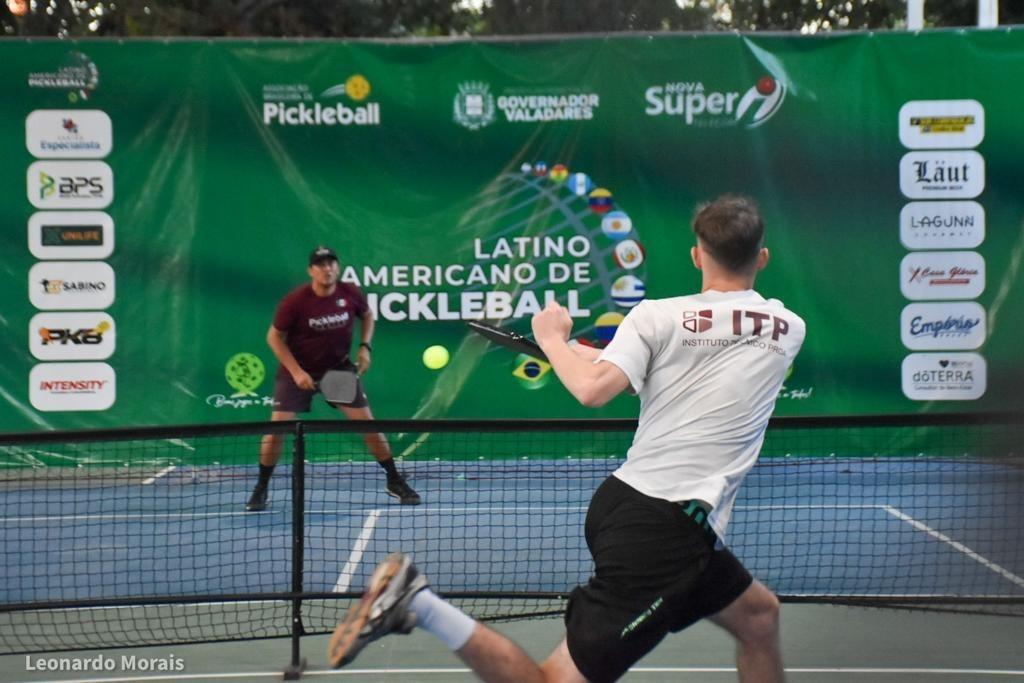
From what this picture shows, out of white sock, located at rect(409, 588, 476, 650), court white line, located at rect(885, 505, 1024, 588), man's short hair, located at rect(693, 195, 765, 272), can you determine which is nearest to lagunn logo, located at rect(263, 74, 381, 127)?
court white line, located at rect(885, 505, 1024, 588)

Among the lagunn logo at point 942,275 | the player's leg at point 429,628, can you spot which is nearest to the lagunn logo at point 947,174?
the lagunn logo at point 942,275

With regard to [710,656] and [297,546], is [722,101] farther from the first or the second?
[297,546]

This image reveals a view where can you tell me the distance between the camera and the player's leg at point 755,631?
348 centimetres

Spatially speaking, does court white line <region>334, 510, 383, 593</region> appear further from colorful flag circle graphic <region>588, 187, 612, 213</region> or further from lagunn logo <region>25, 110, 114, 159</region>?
lagunn logo <region>25, 110, 114, 159</region>

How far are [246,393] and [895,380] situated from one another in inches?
223

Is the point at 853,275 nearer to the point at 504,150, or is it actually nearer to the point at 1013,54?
the point at 1013,54

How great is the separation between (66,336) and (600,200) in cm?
478

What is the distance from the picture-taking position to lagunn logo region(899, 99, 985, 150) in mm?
10398

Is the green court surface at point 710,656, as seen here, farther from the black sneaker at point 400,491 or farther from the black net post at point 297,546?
the black sneaker at point 400,491

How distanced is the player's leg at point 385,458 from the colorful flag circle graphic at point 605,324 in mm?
2473

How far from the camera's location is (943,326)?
414 inches

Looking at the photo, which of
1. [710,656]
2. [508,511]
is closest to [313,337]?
[508,511]

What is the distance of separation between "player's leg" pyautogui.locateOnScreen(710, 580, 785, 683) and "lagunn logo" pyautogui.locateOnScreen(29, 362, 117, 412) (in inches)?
321

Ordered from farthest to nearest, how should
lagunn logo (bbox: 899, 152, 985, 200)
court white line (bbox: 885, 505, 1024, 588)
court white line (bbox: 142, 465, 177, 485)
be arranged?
lagunn logo (bbox: 899, 152, 985, 200)
court white line (bbox: 142, 465, 177, 485)
court white line (bbox: 885, 505, 1024, 588)
